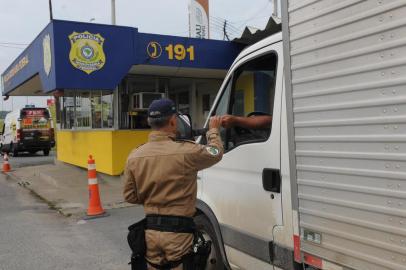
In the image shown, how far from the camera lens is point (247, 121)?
376 centimetres

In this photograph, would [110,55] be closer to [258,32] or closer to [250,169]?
[258,32]

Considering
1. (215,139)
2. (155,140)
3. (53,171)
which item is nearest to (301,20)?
(215,139)

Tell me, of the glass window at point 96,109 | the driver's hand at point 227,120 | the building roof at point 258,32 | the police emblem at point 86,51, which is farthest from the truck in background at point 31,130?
the driver's hand at point 227,120

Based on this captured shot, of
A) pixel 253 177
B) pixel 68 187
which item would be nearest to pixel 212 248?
pixel 253 177

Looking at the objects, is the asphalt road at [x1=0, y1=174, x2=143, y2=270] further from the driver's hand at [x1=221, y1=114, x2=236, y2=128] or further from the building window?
the building window

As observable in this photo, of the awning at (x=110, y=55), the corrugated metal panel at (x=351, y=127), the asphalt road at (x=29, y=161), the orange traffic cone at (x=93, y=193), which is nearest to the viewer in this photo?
the corrugated metal panel at (x=351, y=127)

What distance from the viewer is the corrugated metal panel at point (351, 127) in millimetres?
2328

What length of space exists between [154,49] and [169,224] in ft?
31.3

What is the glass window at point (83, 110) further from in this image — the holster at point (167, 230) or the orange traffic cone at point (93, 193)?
the holster at point (167, 230)

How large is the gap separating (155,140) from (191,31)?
549 inches

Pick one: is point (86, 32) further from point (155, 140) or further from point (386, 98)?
point (386, 98)

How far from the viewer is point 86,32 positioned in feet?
37.1

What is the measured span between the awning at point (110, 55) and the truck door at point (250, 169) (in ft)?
25.1

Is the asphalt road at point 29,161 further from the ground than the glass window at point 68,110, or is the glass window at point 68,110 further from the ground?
the glass window at point 68,110
